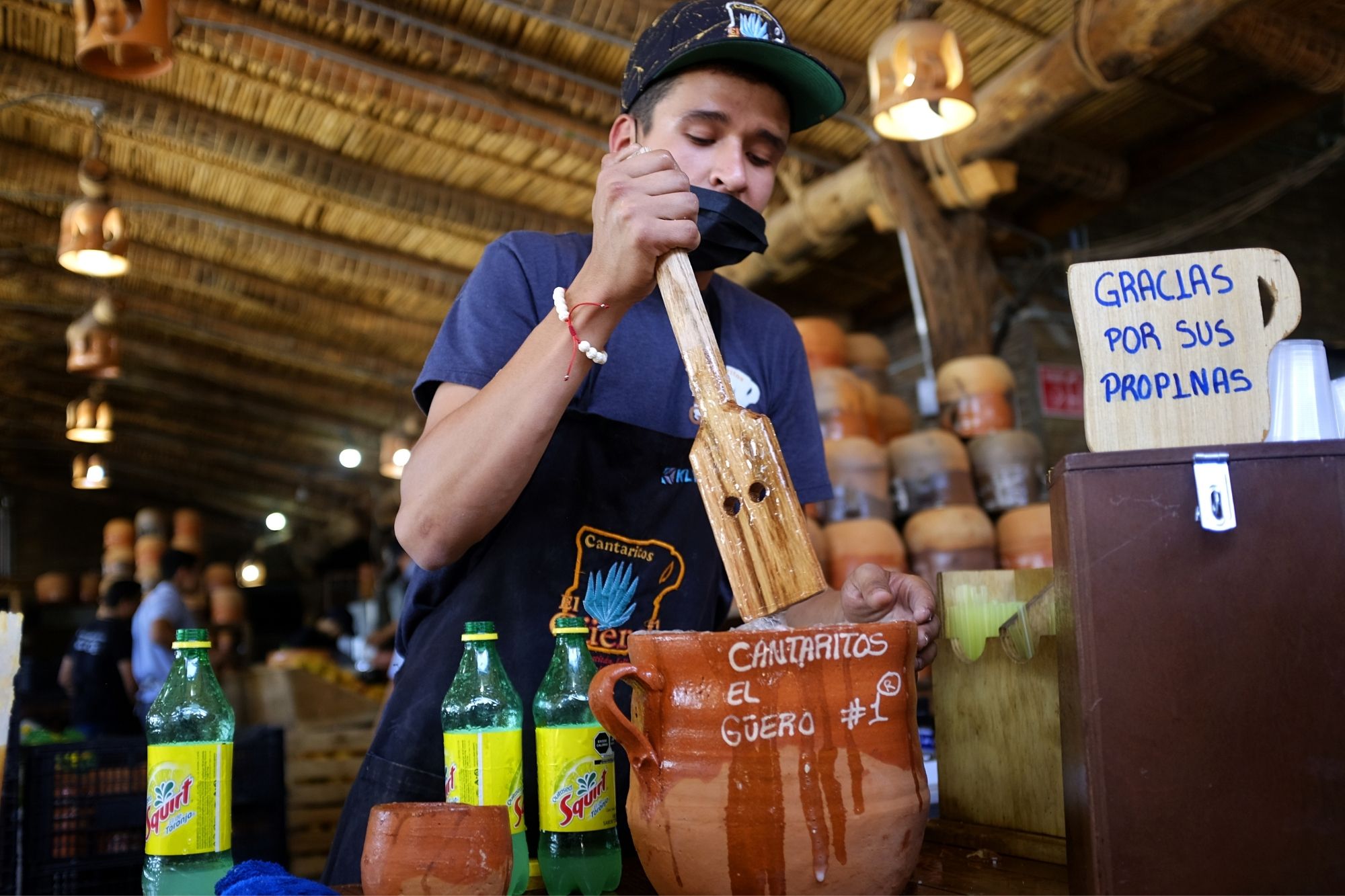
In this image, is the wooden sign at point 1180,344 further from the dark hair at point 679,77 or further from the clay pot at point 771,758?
the dark hair at point 679,77

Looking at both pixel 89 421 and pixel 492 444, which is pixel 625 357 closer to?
pixel 492 444

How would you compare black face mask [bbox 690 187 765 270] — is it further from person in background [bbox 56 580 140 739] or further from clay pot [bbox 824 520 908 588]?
person in background [bbox 56 580 140 739]

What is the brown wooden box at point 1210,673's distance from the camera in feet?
2.88

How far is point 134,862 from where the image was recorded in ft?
11.3

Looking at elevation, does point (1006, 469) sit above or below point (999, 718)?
above

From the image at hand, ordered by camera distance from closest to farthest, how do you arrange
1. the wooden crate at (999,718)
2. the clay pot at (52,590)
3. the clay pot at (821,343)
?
the wooden crate at (999,718) → the clay pot at (821,343) → the clay pot at (52,590)

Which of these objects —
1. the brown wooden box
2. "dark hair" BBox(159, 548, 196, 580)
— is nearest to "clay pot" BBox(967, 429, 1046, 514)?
the brown wooden box

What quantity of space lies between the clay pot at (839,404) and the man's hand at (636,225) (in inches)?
132

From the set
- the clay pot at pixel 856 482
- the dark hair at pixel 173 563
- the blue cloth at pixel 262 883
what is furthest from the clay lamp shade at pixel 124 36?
the dark hair at pixel 173 563

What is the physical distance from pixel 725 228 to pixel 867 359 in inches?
150

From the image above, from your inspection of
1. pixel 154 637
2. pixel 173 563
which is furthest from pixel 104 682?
pixel 173 563

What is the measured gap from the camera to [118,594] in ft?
26.1

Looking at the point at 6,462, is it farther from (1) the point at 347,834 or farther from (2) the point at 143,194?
(1) the point at 347,834

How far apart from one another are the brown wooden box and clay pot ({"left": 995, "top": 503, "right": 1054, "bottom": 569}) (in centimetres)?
345
